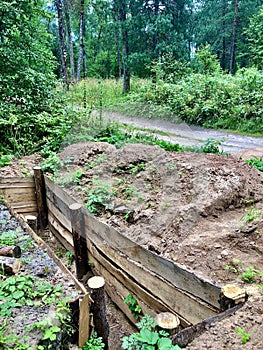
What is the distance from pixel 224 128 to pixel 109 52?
20309 mm

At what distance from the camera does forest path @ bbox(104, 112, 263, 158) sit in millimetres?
6000

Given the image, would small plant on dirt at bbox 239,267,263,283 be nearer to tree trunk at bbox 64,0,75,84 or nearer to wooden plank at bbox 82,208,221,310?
wooden plank at bbox 82,208,221,310

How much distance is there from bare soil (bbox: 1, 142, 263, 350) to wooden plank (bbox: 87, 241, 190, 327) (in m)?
0.38

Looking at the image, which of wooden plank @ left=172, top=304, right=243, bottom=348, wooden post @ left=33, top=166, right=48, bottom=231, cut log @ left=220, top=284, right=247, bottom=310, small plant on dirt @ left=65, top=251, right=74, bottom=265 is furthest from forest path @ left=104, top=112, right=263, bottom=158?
wooden plank @ left=172, top=304, right=243, bottom=348

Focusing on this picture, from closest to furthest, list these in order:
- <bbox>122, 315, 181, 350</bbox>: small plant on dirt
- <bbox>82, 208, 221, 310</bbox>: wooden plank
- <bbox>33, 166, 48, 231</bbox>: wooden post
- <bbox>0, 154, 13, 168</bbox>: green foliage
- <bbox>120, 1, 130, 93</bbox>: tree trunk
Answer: <bbox>122, 315, 181, 350</bbox>: small plant on dirt
<bbox>82, 208, 221, 310</bbox>: wooden plank
<bbox>33, 166, 48, 231</bbox>: wooden post
<bbox>0, 154, 13, 168</bbox>: green foliage
<bbox>120, 1, 130, 93</bbox>: tree trunk

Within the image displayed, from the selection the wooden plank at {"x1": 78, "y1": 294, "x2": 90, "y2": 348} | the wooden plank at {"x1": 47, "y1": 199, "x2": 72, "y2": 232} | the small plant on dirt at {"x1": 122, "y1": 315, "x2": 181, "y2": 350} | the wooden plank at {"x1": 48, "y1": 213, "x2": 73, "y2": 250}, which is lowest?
the wooden plank at {"x1": 48, "y1": 213, "x2": 73, "y2": 250}

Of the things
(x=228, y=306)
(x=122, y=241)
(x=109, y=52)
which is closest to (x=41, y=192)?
(x=122, y=241)

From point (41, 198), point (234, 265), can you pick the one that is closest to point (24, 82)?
point (41, 198)

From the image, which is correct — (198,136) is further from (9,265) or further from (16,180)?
(9,265)

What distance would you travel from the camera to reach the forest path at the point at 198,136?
6000 mm

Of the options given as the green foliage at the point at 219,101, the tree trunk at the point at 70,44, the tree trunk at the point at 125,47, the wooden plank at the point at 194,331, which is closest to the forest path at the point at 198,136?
the green foliage at the point at 219,101

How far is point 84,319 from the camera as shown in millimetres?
2217

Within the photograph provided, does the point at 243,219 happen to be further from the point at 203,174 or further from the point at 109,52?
the point at 109,52

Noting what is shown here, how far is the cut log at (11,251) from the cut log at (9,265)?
11cm
